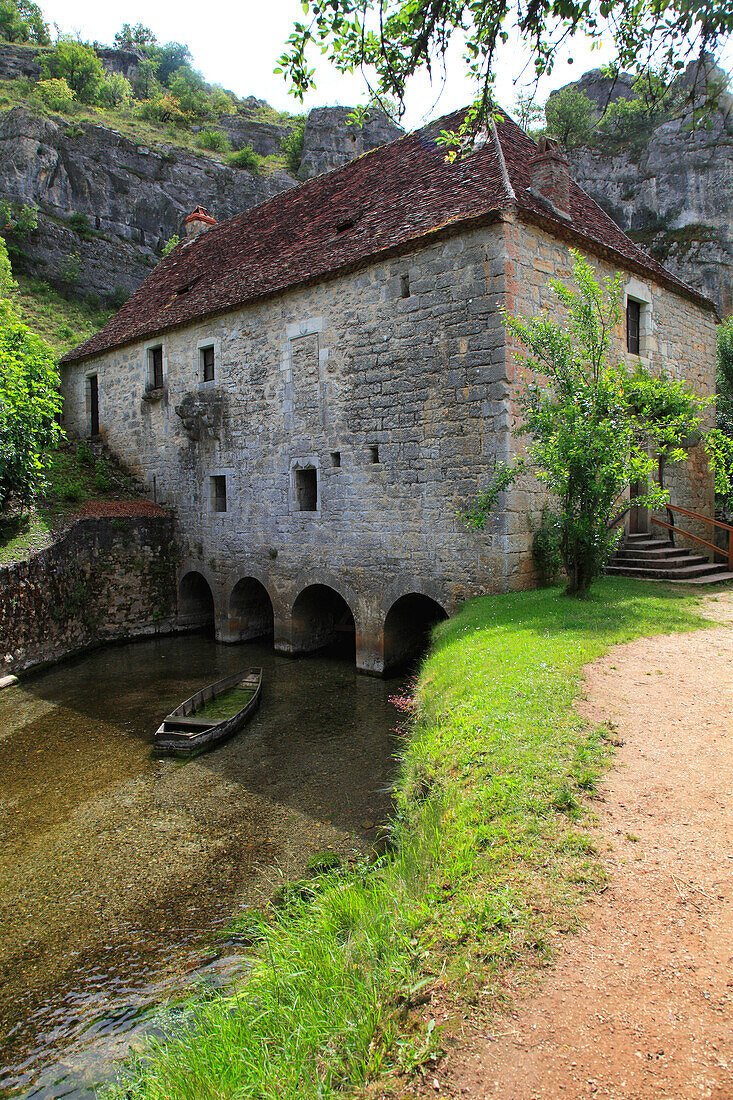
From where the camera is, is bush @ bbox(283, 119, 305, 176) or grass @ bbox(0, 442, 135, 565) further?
bush @ bbox(283, 119, 305, 176)

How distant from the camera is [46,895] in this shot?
5473 mm

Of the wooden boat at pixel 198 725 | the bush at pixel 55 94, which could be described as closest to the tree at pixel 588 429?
the wooden boat at pixel 198 725

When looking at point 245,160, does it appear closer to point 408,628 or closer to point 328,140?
point 328,140

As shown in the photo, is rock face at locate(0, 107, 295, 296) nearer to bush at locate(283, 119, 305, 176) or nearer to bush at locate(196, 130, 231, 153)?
bush at locate(196, 130, 231, 153)

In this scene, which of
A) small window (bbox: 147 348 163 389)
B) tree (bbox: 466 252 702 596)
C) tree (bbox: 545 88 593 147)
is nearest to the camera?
tree (bbox: 466 252 702 596)

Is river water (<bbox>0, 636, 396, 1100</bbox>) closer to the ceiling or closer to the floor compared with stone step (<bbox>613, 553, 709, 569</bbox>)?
closer to the floor

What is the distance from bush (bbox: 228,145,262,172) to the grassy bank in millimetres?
41203

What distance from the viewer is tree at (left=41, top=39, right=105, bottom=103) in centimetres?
4081

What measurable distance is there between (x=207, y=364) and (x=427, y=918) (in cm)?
1378

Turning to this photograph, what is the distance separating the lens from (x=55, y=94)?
3606 centimetres

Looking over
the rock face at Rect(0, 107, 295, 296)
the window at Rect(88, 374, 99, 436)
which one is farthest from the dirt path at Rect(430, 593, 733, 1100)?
the rock face at Rect(0, 107, 295, 296)

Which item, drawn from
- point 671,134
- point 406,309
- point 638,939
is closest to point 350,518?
point 406,309

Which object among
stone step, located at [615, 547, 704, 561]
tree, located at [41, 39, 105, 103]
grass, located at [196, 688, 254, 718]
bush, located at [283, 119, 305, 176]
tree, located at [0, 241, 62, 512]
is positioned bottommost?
grass, located at [196, 688, 254, 718]

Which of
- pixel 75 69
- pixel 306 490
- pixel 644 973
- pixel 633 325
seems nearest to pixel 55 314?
pixel 306 490
